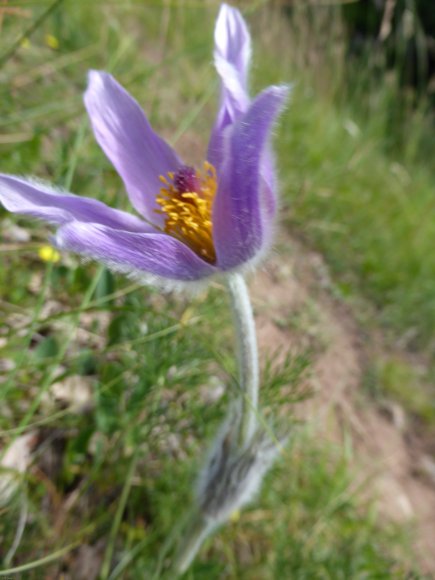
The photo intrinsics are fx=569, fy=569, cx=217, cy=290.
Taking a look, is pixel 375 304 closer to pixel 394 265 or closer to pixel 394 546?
pixel 394 265

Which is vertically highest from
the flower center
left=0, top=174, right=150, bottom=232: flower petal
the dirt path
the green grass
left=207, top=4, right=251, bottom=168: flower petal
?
the green grass

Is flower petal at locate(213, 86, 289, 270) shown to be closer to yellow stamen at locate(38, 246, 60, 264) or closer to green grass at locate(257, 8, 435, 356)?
yellow stamen at locate(38, 246, 60, 264)

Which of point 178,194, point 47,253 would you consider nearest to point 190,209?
point 178,194

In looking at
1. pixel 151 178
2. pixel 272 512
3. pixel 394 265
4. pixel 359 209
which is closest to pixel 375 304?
pixel 394 265

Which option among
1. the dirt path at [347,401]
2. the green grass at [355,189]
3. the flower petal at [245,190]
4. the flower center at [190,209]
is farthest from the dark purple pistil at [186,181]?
the green grass at [355,189]

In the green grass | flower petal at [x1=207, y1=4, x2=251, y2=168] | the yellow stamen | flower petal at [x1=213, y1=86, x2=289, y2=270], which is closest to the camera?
flower petal at [x1=213, y1=86, x2=289, y2=270]

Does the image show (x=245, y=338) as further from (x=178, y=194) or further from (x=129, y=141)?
(x=129, y=141)

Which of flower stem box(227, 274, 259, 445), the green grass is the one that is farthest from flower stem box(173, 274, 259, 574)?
the green grass
